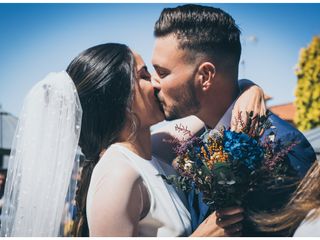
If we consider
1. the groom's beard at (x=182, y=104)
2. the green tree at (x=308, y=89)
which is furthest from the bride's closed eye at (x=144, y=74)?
the green tree at (x=308, y=89)

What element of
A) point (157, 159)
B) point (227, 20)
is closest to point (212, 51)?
point (227, 20)

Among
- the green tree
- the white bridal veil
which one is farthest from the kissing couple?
the green tree

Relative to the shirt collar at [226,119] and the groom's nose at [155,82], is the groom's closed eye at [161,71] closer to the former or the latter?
the groom's nose at [155,82]

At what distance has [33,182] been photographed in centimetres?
339

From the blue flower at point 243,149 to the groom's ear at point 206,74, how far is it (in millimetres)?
742

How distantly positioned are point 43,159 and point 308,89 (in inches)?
129

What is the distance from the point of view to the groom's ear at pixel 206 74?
3568 millimetres

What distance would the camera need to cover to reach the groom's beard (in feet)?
11.8

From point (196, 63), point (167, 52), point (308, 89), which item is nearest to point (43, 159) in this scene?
point (167, 52)

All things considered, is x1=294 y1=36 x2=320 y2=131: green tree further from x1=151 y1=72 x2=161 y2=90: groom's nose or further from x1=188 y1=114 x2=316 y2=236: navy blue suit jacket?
x1=151 y1=72 x2=161 y2=90: groom's nose

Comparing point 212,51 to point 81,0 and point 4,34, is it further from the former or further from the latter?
point 4,34

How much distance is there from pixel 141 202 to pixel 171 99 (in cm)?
78

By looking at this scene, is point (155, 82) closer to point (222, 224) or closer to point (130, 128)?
point (130, 128)

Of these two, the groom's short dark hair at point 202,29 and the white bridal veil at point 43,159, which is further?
the groom's short dark hair at point 202,29
